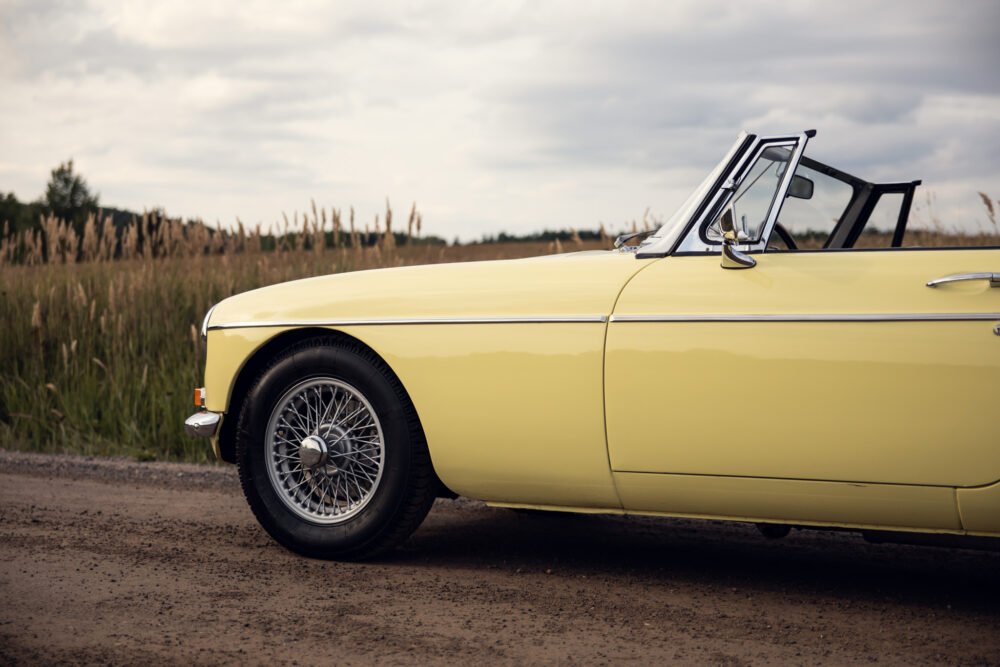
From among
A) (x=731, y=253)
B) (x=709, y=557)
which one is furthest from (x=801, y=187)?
(x=709, y=557)

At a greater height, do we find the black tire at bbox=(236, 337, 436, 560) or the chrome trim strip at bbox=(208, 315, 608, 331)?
the chrome trim strip at bbox=(208, 315, 608, 331)

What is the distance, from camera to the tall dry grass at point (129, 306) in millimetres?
8500

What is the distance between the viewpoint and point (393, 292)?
4625 millimetres

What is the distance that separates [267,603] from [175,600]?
13.0 inches

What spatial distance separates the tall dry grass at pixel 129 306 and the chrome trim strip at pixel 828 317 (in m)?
4.72

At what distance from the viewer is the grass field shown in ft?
27.8

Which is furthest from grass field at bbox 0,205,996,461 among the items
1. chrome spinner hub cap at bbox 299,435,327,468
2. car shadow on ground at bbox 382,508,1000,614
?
chrome spinner hub cap at bbox 299,435,327,468

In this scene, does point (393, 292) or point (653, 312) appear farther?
point (393, 292)

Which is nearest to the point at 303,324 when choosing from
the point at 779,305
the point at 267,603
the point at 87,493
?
the point at 267,603

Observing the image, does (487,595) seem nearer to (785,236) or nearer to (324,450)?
(324,450)

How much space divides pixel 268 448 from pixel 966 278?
9.19ft

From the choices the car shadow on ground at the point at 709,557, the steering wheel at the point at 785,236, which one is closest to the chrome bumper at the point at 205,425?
the car shadow on ground at the point at 709,557

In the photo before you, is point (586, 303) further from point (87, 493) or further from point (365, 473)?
point (87, 493)

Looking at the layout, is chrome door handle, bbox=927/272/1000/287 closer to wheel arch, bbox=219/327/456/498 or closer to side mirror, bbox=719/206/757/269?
side mirror, bbox=719/206/757/269
